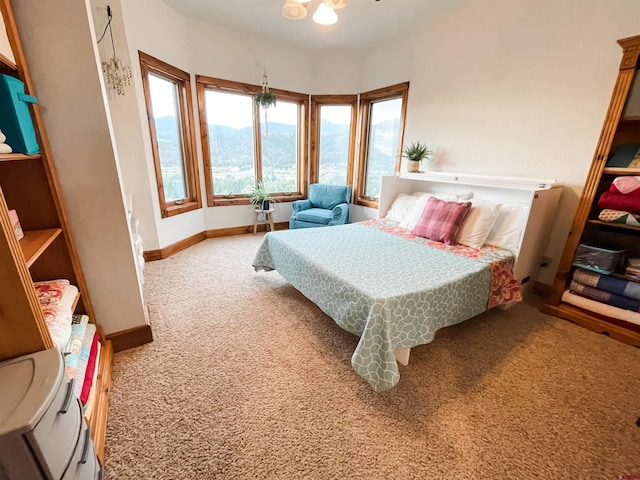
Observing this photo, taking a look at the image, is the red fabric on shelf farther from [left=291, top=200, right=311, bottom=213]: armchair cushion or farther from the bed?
[left=291, top=200, right=311, bottom=213]: armchair cushion

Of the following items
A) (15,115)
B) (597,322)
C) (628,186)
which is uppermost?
(15,115)

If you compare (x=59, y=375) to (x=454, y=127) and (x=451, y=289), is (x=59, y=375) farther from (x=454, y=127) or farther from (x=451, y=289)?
(x=454, y=127)

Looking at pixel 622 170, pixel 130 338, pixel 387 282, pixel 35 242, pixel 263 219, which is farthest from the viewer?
pixel 263 219

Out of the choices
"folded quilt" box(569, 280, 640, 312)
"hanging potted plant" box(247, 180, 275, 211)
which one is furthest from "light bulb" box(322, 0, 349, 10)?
"folded quilt" box(569, 280, 640, 312)

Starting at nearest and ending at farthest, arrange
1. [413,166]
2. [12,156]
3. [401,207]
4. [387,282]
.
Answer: [12,156]
[387,282]
[401,207]
[413,166]

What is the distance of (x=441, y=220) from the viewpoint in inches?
98.1

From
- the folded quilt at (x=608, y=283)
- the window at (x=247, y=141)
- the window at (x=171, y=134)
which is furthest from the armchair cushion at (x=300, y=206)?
the folded quilt at (x=608, y=283)

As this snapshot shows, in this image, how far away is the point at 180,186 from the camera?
373 centimetres

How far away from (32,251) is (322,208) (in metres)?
3.50

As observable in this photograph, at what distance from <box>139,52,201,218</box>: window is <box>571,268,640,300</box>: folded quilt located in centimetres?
422

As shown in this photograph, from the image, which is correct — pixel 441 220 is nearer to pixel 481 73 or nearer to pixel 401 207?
pixel 401 207

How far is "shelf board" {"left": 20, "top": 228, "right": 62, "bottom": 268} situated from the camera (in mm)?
1067

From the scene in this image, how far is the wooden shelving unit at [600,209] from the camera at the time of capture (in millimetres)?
1792

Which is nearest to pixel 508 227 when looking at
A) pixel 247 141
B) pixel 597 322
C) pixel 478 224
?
pixel 478 224
